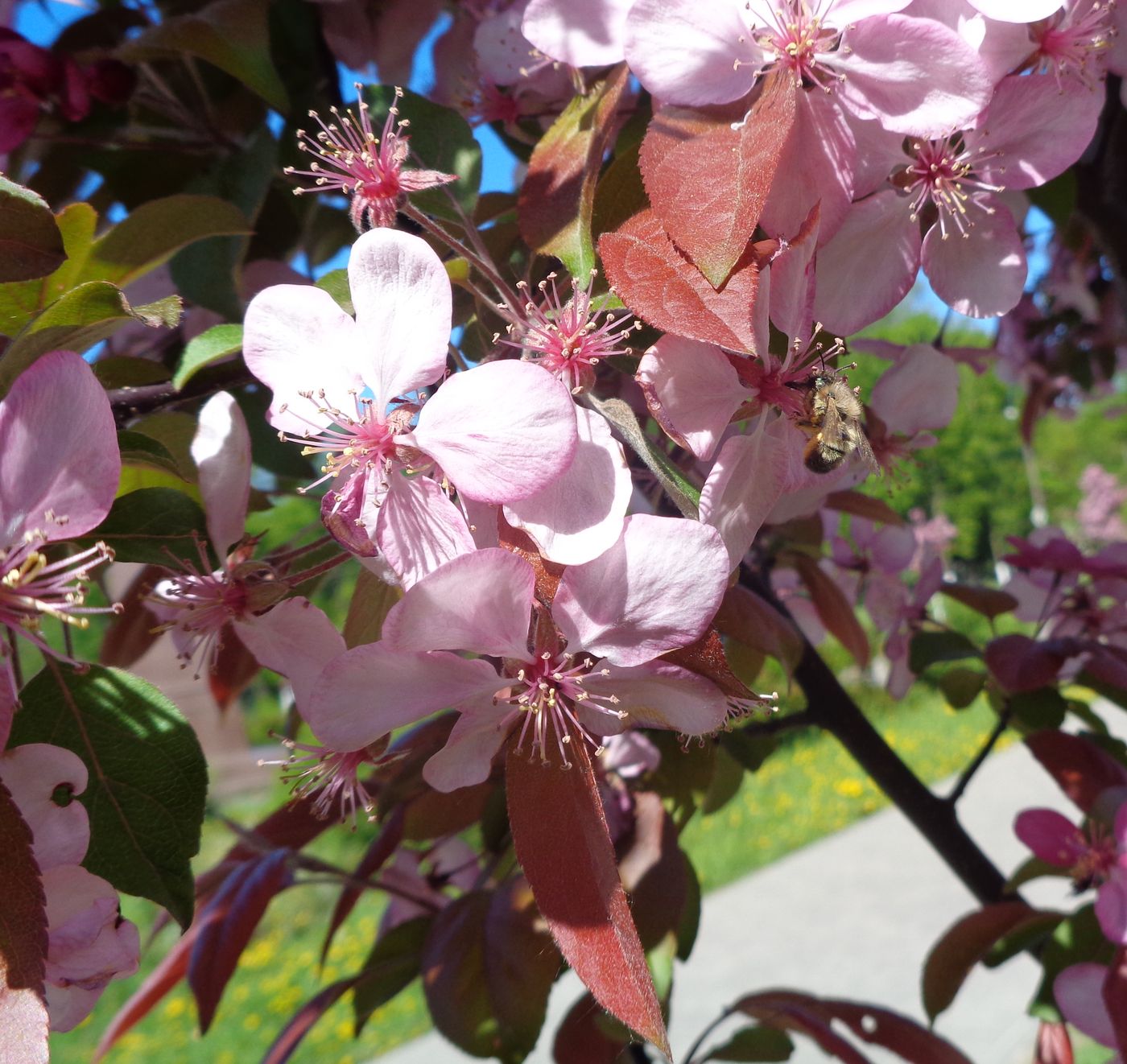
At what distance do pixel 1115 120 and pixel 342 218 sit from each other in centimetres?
74

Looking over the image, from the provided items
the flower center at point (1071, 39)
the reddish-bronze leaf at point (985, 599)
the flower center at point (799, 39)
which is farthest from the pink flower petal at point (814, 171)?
the reddish-bronze leaf at point (985, 599)

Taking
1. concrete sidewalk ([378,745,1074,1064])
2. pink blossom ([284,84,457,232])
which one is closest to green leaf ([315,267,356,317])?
pink blossom ([284,84,457,232])

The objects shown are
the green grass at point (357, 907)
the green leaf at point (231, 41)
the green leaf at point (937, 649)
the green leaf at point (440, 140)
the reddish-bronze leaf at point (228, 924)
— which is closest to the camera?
the green leaf at point (440, 140)

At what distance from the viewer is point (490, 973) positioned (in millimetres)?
733

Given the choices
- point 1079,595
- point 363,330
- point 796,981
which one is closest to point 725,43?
point 363,330

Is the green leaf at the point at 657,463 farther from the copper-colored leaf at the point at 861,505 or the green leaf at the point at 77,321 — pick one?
the copper-colored leaf at the point at 861,505

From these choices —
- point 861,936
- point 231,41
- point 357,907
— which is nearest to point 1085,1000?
point 231,41

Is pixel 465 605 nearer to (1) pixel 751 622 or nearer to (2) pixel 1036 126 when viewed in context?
(1) pixel 751 622

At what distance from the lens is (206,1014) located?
2.52 ft

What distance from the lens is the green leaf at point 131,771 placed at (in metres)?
0.44

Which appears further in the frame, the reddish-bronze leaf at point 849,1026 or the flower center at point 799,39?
the reddish-bronze leaf at point 849,1026

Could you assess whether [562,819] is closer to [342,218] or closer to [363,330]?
[363,330]

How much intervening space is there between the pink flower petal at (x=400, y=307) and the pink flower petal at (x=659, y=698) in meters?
0.14

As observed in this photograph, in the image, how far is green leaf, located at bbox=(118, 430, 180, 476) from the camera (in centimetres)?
46
